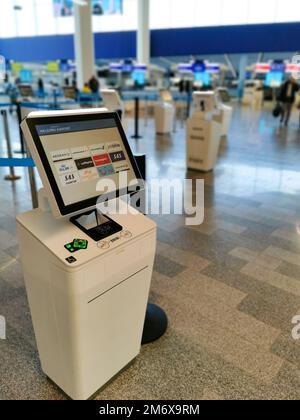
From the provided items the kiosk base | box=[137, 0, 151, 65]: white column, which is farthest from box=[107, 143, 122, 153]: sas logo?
box=[137, 0, 151, 65]: white column

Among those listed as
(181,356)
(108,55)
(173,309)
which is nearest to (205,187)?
(173,309)

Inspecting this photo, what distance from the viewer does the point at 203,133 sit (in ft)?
19.2

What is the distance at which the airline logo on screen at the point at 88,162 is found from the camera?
1.48m

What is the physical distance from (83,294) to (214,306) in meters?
1.39

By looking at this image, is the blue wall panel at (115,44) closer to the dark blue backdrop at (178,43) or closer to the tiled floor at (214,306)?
the dark blue backdrop at (178,43)

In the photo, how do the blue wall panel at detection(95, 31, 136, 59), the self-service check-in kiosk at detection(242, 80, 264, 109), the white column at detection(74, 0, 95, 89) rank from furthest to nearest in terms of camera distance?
the self-service check-in kiosk at detection(242, 80, 264, 109)
the blue wall panel at detection(95, 31, 136, 59)
the white column at detection(74, 0, 95, 89)

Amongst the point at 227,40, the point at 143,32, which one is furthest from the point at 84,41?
the point at 227,40

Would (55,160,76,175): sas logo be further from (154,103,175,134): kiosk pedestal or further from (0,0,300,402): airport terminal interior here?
(154,103,175,134): kiosk pedestal

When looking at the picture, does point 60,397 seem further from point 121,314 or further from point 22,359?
point 121,314

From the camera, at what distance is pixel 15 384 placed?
1872 millimetres

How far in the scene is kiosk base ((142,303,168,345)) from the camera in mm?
2217

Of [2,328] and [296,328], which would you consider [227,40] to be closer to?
[296,328]

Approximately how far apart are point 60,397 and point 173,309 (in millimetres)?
992

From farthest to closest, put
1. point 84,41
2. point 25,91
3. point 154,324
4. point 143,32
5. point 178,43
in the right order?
point 178,43 < point 143,32 < point 84,41 < point 25,91 < point 154,324
